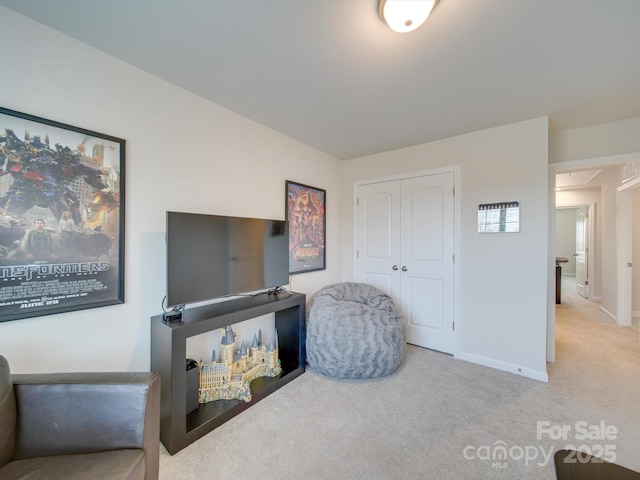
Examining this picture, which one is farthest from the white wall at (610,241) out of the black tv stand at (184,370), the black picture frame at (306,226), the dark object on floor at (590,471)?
the black tv stand at (184,370)

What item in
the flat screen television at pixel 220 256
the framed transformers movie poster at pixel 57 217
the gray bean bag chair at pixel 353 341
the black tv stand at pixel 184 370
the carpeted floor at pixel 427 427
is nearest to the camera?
the framed transformers movie poster at pixel 57 217

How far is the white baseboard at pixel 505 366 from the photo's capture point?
7.93ft

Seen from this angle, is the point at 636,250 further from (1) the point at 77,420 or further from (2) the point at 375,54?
(1) the point at 77,420

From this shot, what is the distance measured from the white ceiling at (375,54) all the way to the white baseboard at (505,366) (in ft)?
7.89

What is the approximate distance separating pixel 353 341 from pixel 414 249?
1458 mm

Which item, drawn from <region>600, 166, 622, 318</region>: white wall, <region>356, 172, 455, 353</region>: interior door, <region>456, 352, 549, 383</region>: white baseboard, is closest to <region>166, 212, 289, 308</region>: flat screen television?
<region>356, 172, 455, 353</region>: interior door

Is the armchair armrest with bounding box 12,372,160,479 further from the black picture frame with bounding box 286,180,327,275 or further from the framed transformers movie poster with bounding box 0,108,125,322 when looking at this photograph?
the black picture frame with bounding box 286,180,327,275

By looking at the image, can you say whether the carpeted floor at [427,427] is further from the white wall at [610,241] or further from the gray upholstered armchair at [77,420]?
the white wall at [610,241]

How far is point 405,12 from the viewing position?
127 cm

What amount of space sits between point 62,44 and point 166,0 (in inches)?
30.3

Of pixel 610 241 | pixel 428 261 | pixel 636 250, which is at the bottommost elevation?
pixel 428 261

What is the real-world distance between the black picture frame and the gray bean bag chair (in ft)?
2.47

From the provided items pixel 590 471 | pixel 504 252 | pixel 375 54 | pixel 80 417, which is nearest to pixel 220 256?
pixel 80 417

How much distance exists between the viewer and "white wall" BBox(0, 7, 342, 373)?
4.58 ft
